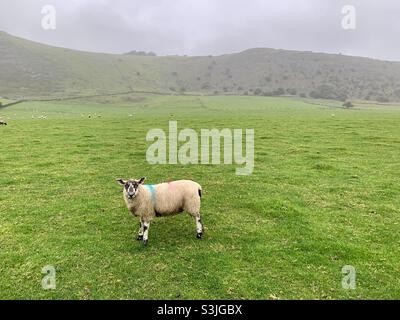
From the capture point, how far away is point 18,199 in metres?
16.4

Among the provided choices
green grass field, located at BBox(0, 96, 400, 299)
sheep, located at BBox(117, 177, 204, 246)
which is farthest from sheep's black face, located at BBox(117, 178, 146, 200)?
green grass field, located at BBox(0, 96, 400, 299)

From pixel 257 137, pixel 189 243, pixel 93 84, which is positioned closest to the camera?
pixel 189 243

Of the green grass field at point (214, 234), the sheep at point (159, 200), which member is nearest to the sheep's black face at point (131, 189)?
the sheep at point (159, 200)

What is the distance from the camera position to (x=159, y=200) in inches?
452

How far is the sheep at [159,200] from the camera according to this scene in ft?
36.9

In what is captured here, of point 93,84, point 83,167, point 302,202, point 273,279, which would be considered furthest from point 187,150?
point 93,84

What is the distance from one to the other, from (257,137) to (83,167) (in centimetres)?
1871

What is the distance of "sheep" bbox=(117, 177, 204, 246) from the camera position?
11.2 meters
